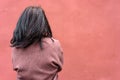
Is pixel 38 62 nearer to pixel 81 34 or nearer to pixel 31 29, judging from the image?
pixel 31 29

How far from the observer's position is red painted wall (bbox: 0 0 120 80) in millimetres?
4465

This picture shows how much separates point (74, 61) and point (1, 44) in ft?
2.80

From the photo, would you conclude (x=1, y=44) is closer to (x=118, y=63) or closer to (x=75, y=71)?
(x=75, y=71)

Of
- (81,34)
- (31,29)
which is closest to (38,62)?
(31,29)

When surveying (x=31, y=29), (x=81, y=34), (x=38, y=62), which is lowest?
(x=81, y=34)

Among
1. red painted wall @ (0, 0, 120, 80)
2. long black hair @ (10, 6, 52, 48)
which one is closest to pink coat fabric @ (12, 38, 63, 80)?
long black hair @ (10, 6, 52, 48)

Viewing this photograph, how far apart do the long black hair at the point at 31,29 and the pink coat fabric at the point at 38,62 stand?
0.14ft

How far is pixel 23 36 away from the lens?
7.67ft

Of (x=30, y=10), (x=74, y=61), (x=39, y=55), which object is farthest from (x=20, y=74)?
(x=74, y=61)

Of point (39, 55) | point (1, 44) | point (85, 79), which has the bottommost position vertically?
point (85, 79)

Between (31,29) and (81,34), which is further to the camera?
(81,34)

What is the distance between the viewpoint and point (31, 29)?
232 centimetres

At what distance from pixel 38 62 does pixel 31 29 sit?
195mm

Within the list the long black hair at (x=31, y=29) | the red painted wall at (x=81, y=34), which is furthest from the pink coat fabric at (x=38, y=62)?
the red painted wall at (x=81, y=34)
